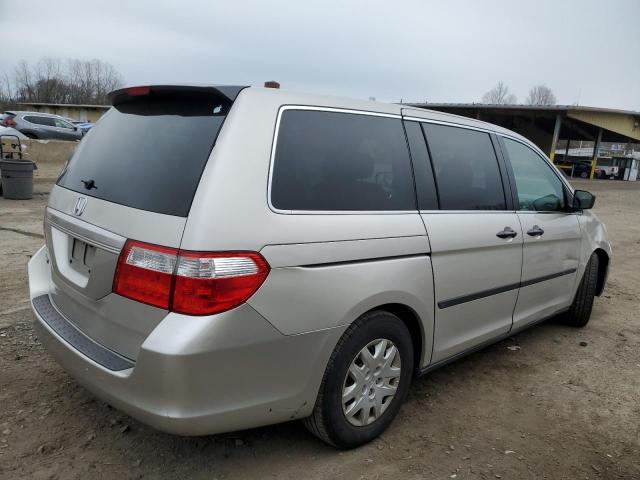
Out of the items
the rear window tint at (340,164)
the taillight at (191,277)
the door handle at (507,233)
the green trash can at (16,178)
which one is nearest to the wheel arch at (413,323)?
the rear window tint at (340,164)

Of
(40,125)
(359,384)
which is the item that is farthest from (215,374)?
(40,125)

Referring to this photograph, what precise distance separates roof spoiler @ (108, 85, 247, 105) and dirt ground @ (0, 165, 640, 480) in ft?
5.88

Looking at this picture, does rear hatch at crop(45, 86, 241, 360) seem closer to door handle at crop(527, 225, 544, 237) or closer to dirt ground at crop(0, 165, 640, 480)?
dirt ground at crop(0, 165, 640, 480)

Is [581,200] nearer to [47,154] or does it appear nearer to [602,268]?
[602,268]

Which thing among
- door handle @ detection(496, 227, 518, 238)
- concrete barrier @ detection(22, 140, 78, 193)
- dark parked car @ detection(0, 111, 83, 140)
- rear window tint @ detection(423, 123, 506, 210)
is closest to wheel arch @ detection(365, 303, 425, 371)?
rear window tint @ detection(423, 123, 506, 210)

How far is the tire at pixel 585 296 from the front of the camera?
471cm

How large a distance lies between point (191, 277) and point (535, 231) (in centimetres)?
273

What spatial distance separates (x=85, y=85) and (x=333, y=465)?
92873 mm

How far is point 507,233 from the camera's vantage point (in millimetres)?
3428

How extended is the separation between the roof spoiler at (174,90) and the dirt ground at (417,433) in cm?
179

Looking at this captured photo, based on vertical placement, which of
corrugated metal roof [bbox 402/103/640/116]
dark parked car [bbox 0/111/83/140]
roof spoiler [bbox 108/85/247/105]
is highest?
corrugated metal roof [bbox 402/103/640/116]

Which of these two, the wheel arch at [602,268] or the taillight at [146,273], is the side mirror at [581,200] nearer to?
the wheel arch at [602,268]

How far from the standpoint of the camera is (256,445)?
2.73 meters

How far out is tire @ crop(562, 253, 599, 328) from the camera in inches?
186
